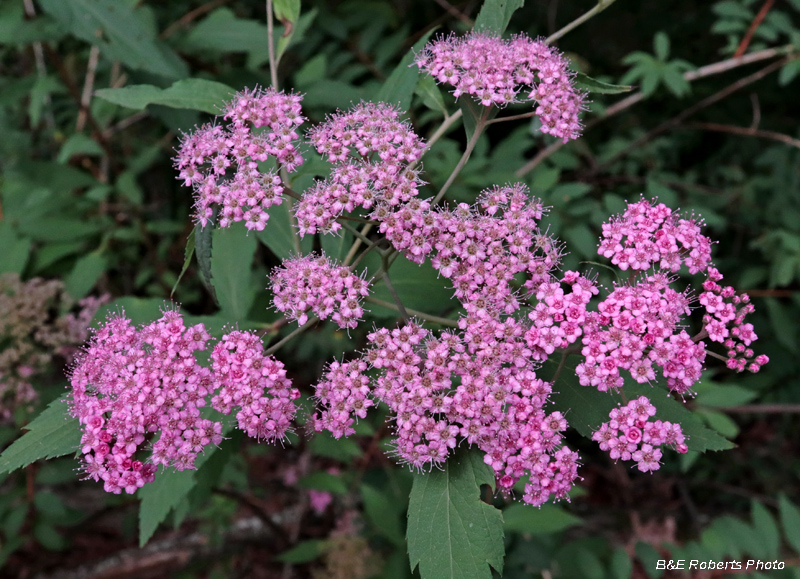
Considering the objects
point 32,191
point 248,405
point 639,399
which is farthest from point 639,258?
point 32,191

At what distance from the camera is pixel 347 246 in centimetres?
292

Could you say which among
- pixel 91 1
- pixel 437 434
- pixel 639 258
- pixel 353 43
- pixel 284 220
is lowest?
pixel 437 434

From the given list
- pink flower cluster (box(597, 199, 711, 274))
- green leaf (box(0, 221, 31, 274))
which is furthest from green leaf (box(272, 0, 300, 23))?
green leaf (box(0, 221, 31, 274))

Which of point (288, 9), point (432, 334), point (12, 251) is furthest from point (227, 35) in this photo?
point (432, 334)

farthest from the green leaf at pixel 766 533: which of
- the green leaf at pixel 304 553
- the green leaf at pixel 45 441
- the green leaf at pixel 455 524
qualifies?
the green leaf at pixel 45 441

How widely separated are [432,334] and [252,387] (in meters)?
0.57

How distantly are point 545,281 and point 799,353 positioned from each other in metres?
3.21

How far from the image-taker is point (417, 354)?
191cm

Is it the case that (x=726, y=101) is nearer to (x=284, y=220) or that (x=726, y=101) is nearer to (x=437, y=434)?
(x=284, y=220)

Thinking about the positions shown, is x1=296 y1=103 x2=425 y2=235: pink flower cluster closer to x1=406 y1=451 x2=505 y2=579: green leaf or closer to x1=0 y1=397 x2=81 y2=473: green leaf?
x1=406 y1=451 x2=505 y2=579: green leaf

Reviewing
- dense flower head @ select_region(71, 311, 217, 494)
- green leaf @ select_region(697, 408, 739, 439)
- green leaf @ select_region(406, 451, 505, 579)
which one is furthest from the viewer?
green leaf @ select_region(697, 408, 739, 439)

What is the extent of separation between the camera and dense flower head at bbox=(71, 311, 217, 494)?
72.6 inches

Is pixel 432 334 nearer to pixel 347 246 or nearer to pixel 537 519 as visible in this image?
pixel 347 246

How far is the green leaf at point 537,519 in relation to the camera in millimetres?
3152
